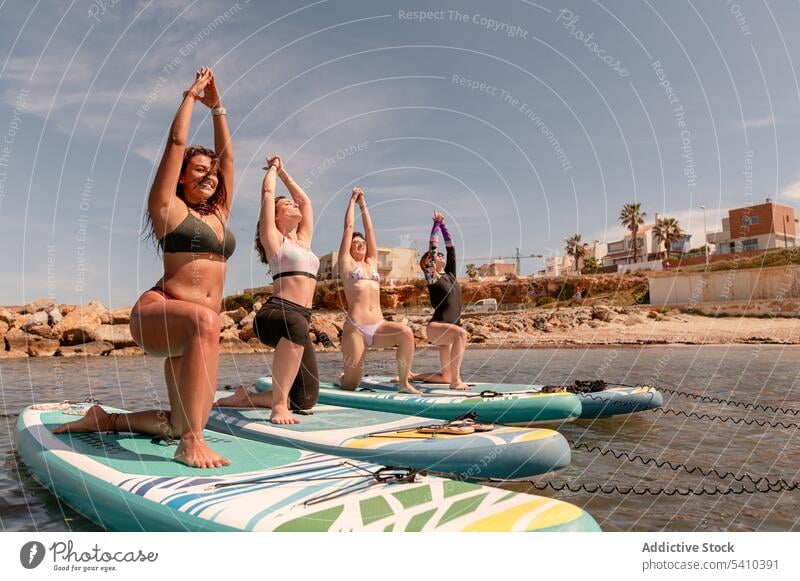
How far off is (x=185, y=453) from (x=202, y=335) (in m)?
0.95

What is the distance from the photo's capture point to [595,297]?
55.9 metres

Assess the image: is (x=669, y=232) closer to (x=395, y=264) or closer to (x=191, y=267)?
(x=395, y=264)

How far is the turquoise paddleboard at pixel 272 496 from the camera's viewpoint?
11.0ft

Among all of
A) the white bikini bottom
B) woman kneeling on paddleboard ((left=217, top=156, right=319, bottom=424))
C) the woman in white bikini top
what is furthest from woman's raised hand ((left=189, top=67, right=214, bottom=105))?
the white bikini bottom

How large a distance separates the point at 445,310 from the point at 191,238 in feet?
19.9

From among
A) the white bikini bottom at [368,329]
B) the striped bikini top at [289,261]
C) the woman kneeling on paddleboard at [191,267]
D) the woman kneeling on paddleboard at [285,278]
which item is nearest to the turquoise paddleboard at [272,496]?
the woman kneeling on paddleboard at [191,267]

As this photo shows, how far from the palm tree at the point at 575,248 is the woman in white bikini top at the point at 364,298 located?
72.8 metres

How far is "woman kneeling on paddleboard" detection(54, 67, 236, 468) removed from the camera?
14.9 ft

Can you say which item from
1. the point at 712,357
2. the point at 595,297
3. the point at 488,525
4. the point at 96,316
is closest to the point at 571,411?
the point at 488,525

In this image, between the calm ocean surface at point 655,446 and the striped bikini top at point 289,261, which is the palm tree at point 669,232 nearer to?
the calm ocean surface at point 655,446

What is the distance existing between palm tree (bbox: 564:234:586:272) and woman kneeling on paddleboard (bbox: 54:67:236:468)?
253ft

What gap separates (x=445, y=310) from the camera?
1024 cm

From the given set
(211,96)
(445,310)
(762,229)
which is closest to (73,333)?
(445,310)

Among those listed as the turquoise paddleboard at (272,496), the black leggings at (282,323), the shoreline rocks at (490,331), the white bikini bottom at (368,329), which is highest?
the black leggings at (282,323)
